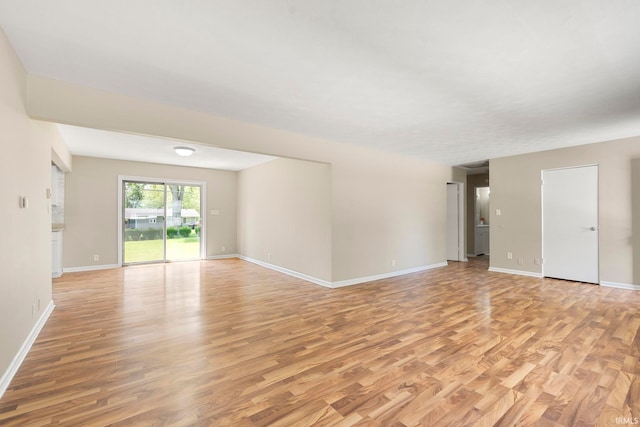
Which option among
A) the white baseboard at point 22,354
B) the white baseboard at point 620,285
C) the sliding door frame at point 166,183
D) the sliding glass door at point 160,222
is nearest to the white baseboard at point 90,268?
the sliding door frame at point 166,183

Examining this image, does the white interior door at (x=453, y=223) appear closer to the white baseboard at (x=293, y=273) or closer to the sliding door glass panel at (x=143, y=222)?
the white baseboard at (x=293, y=273)

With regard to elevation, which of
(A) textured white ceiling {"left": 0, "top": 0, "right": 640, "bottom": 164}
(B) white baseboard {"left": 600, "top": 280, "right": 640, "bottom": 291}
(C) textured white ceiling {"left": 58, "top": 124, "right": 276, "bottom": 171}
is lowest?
(B) white baseboard {"left": 600, "top": 280, "right": 640, "bottom": 291}

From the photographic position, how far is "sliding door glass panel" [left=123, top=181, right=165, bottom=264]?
6891 mm

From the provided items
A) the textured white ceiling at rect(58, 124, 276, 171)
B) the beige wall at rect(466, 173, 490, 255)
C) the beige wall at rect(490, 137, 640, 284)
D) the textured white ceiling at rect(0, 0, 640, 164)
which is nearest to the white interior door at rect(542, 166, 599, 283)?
the beige wall at rect(490, 137, 640, 284)

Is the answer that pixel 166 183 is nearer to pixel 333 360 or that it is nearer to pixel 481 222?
pixel 333 360

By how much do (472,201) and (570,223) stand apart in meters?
3.20

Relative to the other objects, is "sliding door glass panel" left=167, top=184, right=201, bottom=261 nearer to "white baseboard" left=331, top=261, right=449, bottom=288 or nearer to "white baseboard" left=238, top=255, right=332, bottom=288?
"white baseboard" left=238, top=255, right=332, bottom=288

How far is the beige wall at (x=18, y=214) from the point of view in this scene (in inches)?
78.2

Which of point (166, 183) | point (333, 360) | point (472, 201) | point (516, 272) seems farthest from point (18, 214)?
point (472, 201)

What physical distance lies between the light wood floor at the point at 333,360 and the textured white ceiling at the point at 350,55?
245 cm

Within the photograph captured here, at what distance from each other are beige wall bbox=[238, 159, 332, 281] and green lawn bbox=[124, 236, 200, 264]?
4.33ft

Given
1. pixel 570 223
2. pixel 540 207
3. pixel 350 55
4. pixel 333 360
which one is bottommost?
pixel 333 360

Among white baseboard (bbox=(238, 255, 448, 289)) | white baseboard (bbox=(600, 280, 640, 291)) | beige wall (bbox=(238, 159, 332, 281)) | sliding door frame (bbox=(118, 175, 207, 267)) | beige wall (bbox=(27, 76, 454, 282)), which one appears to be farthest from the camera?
sliding door frame (bbox=(118, 175, 207, 267))

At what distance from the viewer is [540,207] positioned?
218 inches
